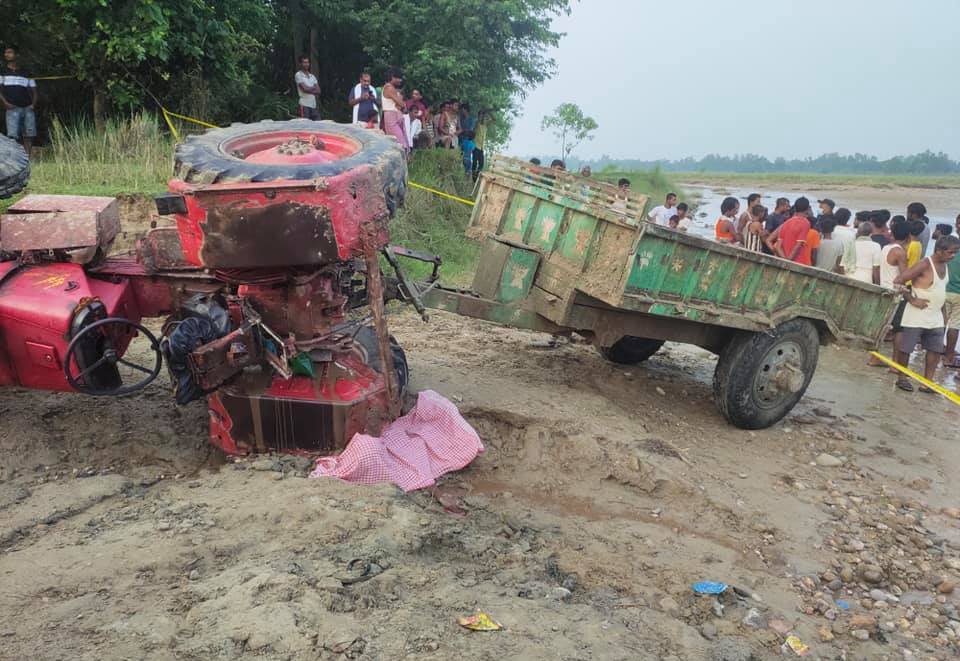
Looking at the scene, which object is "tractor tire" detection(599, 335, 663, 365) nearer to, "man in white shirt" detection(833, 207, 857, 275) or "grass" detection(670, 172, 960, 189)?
"man in white shirt" detection(833, 207, 857, 275)

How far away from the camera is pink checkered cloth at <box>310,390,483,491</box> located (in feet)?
12.4

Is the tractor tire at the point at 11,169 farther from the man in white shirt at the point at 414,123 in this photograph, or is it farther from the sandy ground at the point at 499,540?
the man in white shirt at the point at 414,123

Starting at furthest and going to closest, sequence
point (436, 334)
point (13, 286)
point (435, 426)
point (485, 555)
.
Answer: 1. point (436, 334)
2. point (435, 426)
3. point (13, 286)
4. point (485, 555)

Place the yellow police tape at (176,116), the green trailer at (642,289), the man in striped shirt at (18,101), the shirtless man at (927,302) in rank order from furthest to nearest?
1. the yellow police tape at (176,116)
2. the man in striped shirt at (18,101)
3. the shirtless man at (927,302)
4. the green trailer at (642,289)

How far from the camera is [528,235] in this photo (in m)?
5.54

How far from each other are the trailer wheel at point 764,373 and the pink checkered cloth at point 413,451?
2.53 m

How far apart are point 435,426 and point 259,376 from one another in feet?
3.60

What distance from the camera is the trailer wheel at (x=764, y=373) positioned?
19.0 ft

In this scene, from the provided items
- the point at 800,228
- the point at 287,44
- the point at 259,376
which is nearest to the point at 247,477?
the point at 259,376

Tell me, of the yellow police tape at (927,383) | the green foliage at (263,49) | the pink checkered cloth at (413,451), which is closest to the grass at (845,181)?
the green foliage at (263,49)

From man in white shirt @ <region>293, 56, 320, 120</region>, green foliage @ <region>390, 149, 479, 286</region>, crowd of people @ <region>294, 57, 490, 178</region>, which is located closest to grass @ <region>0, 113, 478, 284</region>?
green foliage @ <region>390, 149, 479, 286</region>

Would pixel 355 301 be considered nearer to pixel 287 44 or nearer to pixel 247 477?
pixel 247 477

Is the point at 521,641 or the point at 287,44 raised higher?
the point at 287,44

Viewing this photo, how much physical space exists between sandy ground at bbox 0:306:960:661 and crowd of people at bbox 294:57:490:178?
6.29 meters
